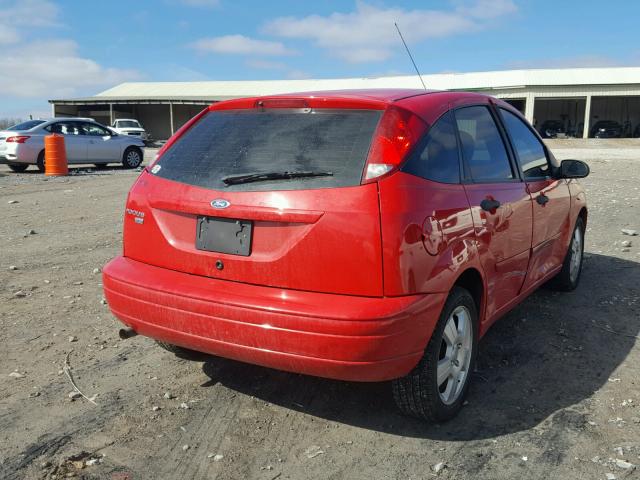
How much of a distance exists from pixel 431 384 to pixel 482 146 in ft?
5.03

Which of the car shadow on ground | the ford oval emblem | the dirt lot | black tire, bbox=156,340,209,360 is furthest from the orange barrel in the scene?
the ford oval emblem

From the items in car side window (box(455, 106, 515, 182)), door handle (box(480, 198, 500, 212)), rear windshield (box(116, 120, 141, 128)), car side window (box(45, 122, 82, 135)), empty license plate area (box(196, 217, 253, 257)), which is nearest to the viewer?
empty license plate area (box(196, 217, 253, 257))

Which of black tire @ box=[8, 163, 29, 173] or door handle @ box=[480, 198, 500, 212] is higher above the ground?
door handle @ box=[480, 198, 500, 212]

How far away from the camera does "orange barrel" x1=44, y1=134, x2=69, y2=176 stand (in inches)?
645

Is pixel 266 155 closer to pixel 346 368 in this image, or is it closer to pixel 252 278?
pixel 252 278

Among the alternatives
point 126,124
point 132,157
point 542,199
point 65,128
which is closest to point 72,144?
point 65,128

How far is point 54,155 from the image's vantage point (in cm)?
1638

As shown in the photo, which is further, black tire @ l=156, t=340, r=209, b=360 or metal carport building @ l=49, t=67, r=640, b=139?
metal carport building @ l=49, t=67, r=640, b=139

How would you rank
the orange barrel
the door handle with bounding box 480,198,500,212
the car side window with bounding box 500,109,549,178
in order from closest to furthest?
1. the door handle with bounding box 480,198,500,212
2. the car side window with bounding box 500,109,549,178
3. the orange barrel

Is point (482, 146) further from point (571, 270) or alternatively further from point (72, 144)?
point (72, 144)

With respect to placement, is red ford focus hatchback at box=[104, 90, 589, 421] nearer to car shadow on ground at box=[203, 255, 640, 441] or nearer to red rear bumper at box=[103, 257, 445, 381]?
red rear bumper at box=[103, 257, 445, 381]

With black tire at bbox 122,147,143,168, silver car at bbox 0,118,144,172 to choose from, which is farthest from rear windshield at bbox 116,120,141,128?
black tire at bbox 122,147,143,168

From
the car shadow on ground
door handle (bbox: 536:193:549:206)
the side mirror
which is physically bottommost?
the car shadow on ground

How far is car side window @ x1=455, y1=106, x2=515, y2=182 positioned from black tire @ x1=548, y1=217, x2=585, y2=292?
1.69 m
